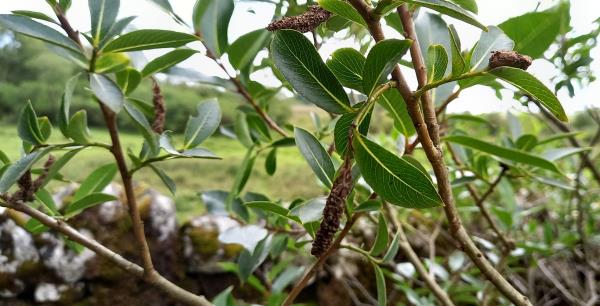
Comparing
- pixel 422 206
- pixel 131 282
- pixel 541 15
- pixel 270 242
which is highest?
pixel 541 15

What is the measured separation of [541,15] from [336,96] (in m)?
0.22

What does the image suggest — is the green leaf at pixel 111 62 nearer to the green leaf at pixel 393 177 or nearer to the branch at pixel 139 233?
the branch at pixel 139 233

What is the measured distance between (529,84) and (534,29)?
175 mm

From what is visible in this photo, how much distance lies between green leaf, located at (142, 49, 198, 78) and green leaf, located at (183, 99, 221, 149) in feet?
0.27

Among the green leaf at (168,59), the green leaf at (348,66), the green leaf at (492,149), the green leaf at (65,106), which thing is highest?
the green leaf at (348,66)

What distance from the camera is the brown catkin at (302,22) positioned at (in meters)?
0.29

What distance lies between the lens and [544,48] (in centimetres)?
42

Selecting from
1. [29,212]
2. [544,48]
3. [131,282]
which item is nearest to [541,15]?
[544,48]

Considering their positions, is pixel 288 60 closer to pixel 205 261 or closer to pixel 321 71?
pixel 321 71

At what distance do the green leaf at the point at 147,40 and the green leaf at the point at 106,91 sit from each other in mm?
29

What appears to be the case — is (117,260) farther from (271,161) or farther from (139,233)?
(271,161)

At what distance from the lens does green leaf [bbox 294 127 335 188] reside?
360 mm

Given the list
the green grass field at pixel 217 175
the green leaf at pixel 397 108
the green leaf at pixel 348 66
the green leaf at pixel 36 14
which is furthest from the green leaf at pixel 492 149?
the green grass field at pixel 217 175

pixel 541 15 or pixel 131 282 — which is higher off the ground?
pixel 541 15
